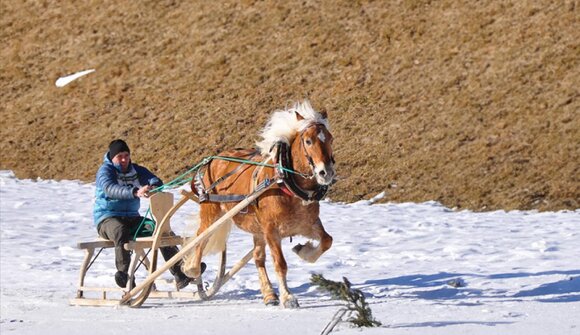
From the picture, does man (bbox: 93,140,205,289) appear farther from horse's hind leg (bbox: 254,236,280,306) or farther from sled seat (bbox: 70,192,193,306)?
horse's hind leg (bbox: 254,236,280,306)

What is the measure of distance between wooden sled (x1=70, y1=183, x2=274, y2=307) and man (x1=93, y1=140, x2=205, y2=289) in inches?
4.6

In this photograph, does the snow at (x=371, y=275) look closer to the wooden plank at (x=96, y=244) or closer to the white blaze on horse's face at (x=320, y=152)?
the wooden plank at (x=96, y=244)

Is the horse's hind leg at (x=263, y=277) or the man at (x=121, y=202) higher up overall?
the man at (x=121, y=202)

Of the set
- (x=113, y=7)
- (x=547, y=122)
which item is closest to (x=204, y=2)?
(x=113, y=7)

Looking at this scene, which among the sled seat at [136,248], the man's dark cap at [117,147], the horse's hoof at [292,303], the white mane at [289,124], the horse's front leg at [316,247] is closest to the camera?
the horse's hoof at [292,303]

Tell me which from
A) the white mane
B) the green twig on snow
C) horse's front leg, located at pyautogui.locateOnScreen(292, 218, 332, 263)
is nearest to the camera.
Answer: the green twig on snow

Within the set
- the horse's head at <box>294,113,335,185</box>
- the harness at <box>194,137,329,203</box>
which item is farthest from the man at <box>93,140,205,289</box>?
the horse's head at <box>294,113,335,185</box>

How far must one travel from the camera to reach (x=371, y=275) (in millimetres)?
11523

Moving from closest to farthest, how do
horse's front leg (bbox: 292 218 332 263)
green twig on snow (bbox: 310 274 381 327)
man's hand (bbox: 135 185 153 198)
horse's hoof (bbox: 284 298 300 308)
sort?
green twig on snow (bbox: 310 274 381 327), horse's hoof (bbox: 284 298 300 308), horse's front leg (bbox: 292 218 332 263), man's hand (bbox: 135 185 153 198)

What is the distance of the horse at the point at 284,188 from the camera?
925 cm

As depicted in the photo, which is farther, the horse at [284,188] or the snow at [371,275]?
the horse at [284,188]

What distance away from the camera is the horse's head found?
8961mm

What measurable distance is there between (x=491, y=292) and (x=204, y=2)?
60.9 ft

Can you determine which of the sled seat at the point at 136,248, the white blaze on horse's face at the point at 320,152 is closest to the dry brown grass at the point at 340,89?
the sled seat at the point at 136,248
